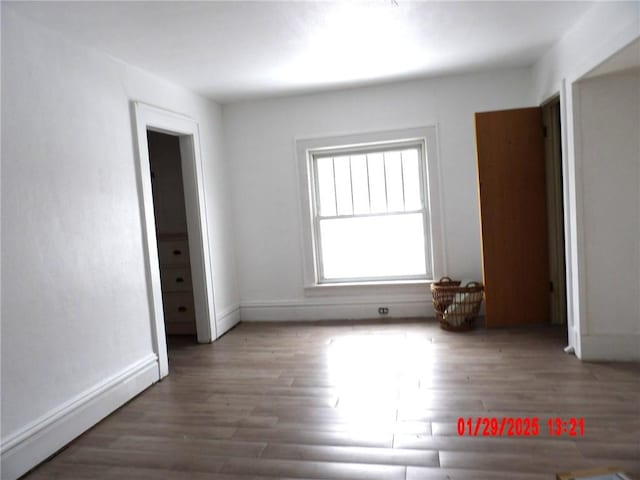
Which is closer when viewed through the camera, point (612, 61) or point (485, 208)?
point (612, 61)

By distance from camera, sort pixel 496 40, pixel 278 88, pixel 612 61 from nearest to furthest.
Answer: pixel 612 61 → pixel 496 40 → pixel 278 88

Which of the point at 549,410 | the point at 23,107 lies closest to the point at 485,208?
the point at 549,410

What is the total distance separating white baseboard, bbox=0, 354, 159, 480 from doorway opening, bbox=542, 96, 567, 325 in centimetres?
381

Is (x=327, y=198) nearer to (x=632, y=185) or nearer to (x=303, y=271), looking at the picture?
(x=303, y=271)

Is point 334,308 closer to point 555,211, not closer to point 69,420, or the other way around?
point 555,211

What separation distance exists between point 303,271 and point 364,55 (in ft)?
8.18

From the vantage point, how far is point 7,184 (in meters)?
2.46

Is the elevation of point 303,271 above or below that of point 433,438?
above

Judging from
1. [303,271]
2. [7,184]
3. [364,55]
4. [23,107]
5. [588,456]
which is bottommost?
[588,456]

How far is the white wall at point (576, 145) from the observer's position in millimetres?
3053

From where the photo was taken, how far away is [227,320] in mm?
5082

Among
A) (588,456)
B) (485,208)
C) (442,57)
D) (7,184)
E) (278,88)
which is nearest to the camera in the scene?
(588,456)
